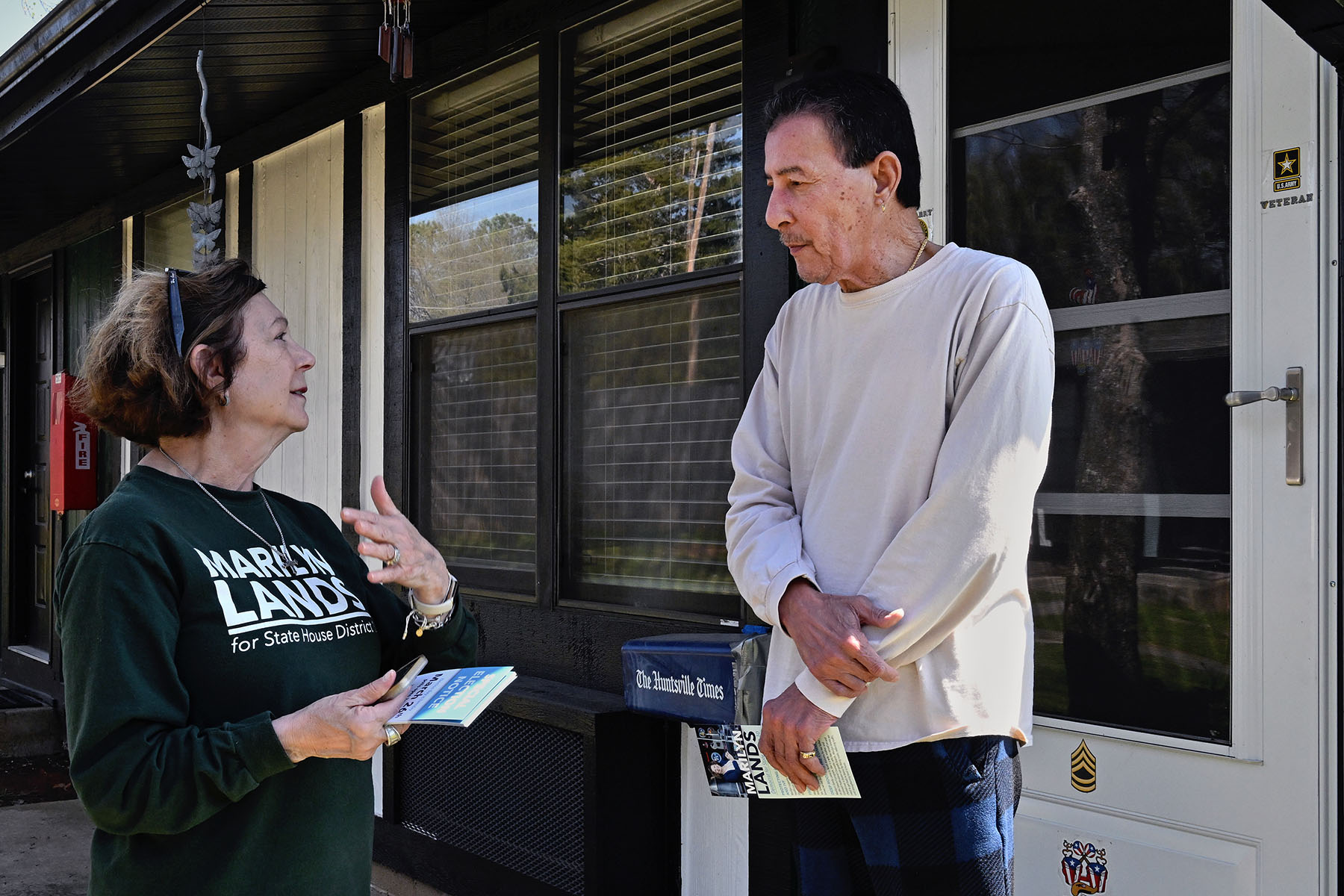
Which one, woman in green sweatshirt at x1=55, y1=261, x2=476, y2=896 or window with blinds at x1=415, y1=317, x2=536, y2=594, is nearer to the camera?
woman in green sweatshirt at x1=55, y1=261, x2=476, y2=896

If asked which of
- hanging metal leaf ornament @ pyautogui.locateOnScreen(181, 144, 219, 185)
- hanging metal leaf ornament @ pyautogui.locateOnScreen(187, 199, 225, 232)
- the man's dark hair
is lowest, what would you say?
the man's dark hair

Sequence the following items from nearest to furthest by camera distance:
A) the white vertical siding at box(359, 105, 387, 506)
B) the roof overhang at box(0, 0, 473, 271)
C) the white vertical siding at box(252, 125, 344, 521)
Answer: the roof overhang at box(0, 0, 473, 271) → the white vertical siding at box(359, 105, 387, 506) → the white vertical siding at box(252, 125, 344, 521)

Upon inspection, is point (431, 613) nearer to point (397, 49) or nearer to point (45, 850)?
point (397, 49)

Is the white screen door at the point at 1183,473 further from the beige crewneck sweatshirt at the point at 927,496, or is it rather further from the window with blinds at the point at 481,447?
the window with blinds at the point at 481,447

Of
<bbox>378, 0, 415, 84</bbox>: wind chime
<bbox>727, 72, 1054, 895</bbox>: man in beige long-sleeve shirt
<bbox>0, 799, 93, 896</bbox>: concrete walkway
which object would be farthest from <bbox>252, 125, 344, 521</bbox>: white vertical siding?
<bbox>727, 72, 1054, 895</bbox>: man in beige long-sleeve shirt

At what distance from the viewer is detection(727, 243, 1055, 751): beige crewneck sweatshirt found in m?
1.49

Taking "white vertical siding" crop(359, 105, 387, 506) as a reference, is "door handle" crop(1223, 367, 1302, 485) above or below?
below

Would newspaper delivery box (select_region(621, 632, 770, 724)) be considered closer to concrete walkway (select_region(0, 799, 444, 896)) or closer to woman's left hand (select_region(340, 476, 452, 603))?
woman's left hand (select_region(340, 476, 452, 603))

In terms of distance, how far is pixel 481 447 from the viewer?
4125 mm

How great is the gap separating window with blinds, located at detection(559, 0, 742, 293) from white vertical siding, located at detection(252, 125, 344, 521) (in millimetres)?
1483

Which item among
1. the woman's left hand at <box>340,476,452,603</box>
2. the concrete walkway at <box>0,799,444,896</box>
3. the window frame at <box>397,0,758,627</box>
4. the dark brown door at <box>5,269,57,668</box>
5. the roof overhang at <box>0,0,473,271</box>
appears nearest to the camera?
the woman's left hand at <box>340,476,452,603</box>

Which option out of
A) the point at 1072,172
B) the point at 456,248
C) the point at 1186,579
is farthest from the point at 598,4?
the point at 1186,579

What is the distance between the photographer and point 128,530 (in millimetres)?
1551

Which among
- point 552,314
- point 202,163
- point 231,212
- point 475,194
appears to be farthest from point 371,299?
point 202,163
